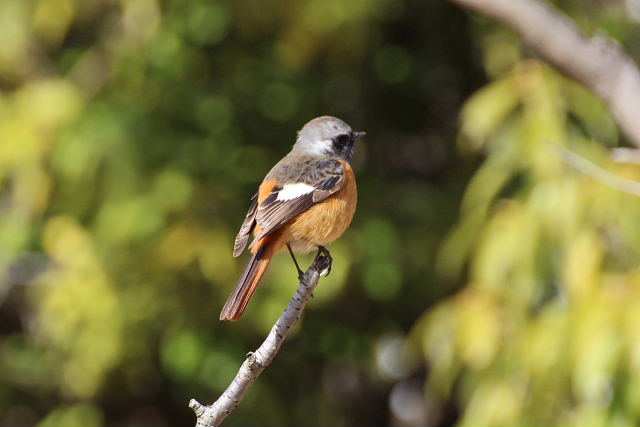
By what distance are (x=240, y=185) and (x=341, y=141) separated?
5.65ft

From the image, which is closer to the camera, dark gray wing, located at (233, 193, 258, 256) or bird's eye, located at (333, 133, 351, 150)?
dark gray wing, located at (233, 193, 258, 256)

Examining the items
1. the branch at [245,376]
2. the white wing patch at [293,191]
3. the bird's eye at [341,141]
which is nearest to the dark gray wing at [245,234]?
the white wing patch at [293,191]

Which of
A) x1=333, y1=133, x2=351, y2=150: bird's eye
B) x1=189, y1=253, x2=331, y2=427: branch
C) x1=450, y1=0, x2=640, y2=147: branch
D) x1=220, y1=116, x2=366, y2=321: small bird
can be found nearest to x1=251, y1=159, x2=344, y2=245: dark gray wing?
x1=220, y1=116, x2=366, y2=321: small bird

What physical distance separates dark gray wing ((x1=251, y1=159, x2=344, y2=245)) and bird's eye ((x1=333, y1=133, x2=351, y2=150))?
0.28 metres

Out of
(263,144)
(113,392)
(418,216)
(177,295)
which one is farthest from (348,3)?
(113,392)

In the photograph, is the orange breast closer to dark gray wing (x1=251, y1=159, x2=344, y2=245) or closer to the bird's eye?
dark gray wing (x1=251, y1=159, x2=344, y2=245)

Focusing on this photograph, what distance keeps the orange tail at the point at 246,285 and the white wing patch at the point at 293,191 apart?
27 cm

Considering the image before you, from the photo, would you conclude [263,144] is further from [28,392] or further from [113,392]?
[28,392]

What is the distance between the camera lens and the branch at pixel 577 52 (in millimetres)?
4617

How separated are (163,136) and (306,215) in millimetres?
2417

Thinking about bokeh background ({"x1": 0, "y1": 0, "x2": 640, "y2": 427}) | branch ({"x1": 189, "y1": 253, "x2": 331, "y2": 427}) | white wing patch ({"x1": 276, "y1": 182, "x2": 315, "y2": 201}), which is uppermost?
branch ({"x1": 189, "y1": 253, "x2": 331, "y2": 427})

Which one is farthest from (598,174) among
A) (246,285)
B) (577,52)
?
(246,285)

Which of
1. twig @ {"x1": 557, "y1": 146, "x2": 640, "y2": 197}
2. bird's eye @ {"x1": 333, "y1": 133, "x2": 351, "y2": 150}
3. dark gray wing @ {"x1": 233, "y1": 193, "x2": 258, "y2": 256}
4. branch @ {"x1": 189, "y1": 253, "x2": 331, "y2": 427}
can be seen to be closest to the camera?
branch @ {"x1": 189, "y1": 253, "x2": 331, "y2": 427}

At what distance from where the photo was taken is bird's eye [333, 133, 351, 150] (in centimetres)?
448
